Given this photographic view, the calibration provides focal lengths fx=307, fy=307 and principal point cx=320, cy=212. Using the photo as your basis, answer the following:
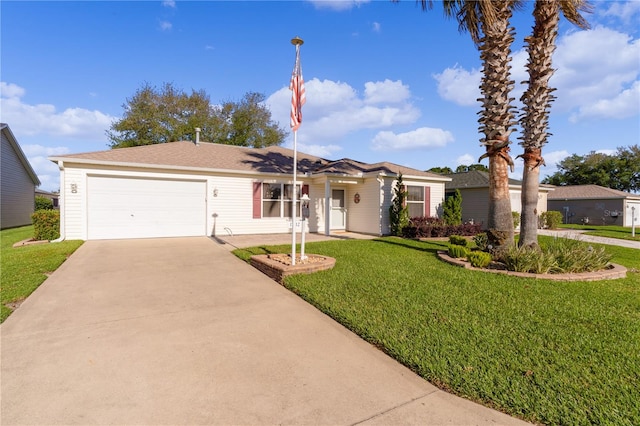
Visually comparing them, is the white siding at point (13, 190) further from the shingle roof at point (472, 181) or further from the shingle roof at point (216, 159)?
the shingle roof at point (472, 181)

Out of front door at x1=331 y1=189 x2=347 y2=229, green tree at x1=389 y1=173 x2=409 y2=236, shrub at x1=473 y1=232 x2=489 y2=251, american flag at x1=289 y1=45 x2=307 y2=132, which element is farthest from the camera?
front door at x1=331 y1=189 x2=347 y2=229

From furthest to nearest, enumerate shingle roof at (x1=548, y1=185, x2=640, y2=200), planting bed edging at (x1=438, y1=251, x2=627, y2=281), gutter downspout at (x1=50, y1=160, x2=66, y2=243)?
shingle roof at (x1=548, y1=185, x2=640, y2=200) → gutter downspout at (x1=50, y1=160, x2=66, y2=243) → planting bed edging at (x1=438, y1=251, x2=627, y2=281)

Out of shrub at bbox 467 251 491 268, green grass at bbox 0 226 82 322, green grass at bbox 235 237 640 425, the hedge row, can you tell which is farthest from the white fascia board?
shrub at bbox 467 251 491 268

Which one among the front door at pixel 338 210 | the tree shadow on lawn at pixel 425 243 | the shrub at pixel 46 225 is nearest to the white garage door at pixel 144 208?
the shrub at pixel 46 225

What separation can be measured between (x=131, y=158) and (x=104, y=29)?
4.49 m

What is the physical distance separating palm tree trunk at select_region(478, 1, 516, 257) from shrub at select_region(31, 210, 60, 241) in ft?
43.3

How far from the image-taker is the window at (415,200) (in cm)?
1352

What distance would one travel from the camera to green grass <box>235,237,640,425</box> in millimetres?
2377

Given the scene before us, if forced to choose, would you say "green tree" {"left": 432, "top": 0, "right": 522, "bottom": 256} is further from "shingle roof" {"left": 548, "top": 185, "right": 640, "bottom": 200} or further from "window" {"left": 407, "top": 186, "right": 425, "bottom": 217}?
"shingle roof" {"left": 548, "top": 185, "right": 640, "bottom": 200}

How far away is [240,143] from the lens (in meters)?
28.6

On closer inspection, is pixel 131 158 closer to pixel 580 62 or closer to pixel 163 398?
pixel 163 398

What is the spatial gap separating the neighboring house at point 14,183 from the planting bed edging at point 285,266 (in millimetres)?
18601

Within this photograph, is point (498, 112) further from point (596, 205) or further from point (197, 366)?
point (596, 205)

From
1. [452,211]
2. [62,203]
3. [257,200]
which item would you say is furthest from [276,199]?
[452,211]
